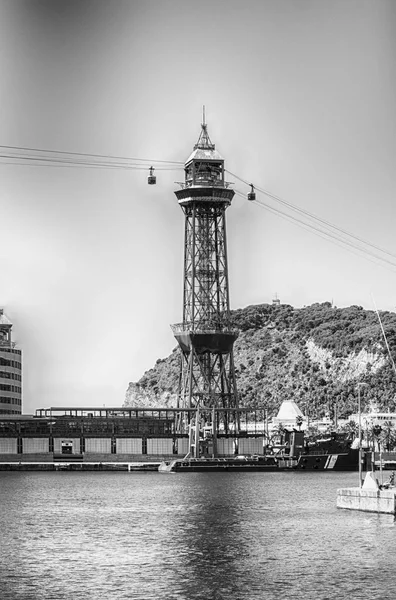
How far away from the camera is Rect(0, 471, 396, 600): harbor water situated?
67812 millimetres

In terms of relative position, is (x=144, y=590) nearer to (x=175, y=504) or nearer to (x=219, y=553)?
(x=219, y=553)

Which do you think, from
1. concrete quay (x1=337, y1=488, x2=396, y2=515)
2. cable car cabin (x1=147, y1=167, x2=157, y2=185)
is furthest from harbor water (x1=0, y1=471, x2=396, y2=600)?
cable car cabin (x1=147, y1=167, x2=157, y2=185)

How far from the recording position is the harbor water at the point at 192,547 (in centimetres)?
6781

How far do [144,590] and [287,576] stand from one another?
8.75 metres

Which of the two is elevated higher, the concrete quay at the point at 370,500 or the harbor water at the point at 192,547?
the concrete quay at the point at 370,500

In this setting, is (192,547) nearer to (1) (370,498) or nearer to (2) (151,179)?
(1) (370,498)

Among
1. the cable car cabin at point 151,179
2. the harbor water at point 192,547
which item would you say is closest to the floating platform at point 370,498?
the harbor water at point 192,547

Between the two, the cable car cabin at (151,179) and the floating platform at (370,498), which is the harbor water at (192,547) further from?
the cable car cabin at (151,179)

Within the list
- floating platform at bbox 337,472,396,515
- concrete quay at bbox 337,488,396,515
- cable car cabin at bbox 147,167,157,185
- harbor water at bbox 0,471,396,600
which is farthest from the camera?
cable car cabin at bbox 147,167,157,185

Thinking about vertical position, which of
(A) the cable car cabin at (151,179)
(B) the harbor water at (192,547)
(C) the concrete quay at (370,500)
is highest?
(A) the cable car cabin at (151,179)

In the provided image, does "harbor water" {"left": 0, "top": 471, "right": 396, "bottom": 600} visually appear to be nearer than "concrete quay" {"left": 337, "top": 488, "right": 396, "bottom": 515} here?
Yes

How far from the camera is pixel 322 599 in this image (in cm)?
6400

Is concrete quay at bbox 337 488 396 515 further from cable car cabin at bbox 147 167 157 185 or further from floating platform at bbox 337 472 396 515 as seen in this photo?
cable car cabin at bbox 147 167 157 185

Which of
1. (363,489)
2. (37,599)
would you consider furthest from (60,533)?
(37,599)
